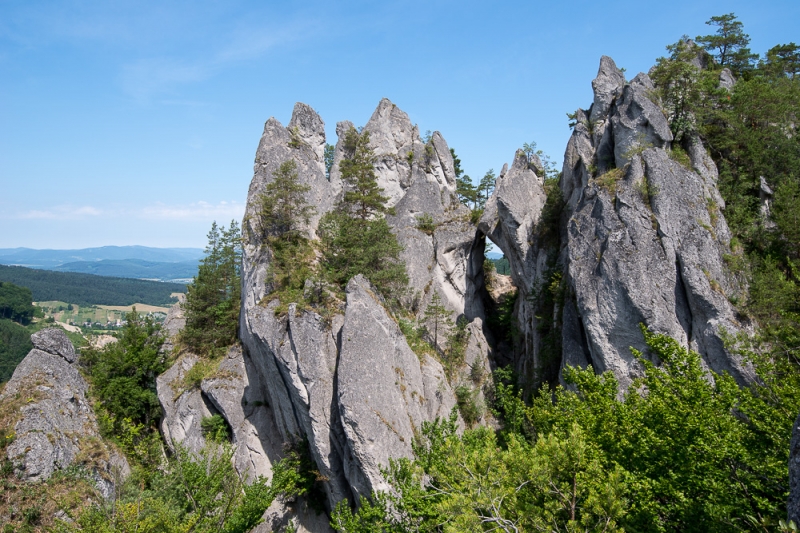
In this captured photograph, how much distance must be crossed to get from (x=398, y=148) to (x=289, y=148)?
11.7 metres

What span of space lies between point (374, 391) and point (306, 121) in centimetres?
2935

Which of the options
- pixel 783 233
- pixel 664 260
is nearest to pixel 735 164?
pixel 783 233

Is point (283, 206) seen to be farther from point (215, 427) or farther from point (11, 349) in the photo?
point (11, 349)

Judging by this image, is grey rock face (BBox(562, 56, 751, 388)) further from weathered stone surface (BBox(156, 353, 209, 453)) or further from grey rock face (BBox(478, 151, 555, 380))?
weathered stone surface (BBox(156, 353, 209, 453))

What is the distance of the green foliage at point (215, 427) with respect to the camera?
28.5 metres

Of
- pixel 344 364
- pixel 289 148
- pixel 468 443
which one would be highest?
pixel 289 148

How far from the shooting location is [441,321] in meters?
34.0

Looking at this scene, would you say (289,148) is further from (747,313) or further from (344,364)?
(747,313)

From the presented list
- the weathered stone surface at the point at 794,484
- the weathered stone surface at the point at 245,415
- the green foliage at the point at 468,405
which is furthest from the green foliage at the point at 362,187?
the weathered stone surface at the point at 794,484

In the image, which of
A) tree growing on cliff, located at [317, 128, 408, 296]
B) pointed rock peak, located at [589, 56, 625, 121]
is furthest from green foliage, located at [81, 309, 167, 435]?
pointed rock peak, located at [589, 56, 625, 121]

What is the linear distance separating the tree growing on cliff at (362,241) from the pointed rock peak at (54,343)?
17.8m

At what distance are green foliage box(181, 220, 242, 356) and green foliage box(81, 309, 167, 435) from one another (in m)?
3.26

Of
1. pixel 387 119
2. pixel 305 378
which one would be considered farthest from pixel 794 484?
→ pixel 387 119

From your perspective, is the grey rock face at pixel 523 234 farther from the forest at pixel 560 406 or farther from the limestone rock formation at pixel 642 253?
the forest at pixel 560 406
